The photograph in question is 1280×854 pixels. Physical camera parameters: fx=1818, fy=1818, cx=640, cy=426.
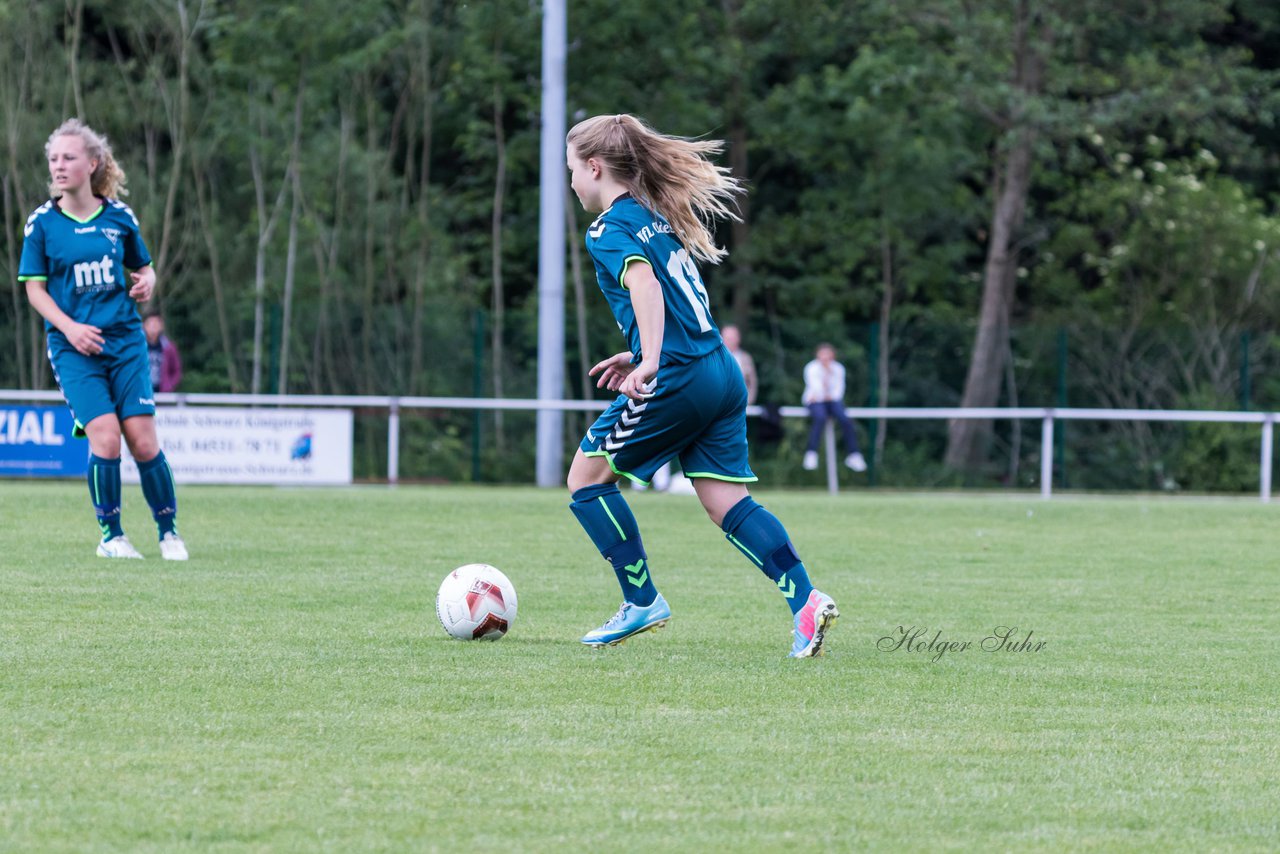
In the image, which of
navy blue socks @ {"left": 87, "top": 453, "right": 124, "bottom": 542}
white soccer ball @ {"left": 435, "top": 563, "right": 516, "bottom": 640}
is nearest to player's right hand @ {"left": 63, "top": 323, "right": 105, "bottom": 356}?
navy blue socks @ {"left": 87, "top": 453, "right": 124, "bottom": 542}

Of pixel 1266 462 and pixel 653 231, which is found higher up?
pixel 653 231

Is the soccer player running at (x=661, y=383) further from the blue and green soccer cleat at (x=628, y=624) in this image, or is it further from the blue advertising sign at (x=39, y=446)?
the blue advertising sign at (x=39, y=446)

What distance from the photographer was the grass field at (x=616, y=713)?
3.65 metres

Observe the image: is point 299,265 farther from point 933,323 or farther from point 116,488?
point 116,488

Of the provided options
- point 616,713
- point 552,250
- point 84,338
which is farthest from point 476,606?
point 552,250

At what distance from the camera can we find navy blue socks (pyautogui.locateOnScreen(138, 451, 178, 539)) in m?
8.91

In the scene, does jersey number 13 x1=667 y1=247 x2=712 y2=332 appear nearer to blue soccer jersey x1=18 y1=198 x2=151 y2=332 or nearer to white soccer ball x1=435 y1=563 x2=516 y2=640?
white soccer ball x1=435 y1=563 x2=516 y2=640

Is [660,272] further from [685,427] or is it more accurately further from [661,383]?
[685,427]

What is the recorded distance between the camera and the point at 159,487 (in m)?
8.95

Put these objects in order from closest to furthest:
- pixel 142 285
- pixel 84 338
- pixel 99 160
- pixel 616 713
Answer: pixel 616 713 → pixel 84 338 → pixel 142 285 → pixel 99 160

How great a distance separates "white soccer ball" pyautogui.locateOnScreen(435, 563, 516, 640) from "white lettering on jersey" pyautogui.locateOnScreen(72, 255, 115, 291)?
10.8ft

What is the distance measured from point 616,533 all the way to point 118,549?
374cm

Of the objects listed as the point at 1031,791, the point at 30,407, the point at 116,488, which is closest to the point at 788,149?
the point at 30,407

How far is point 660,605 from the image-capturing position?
249 inches
